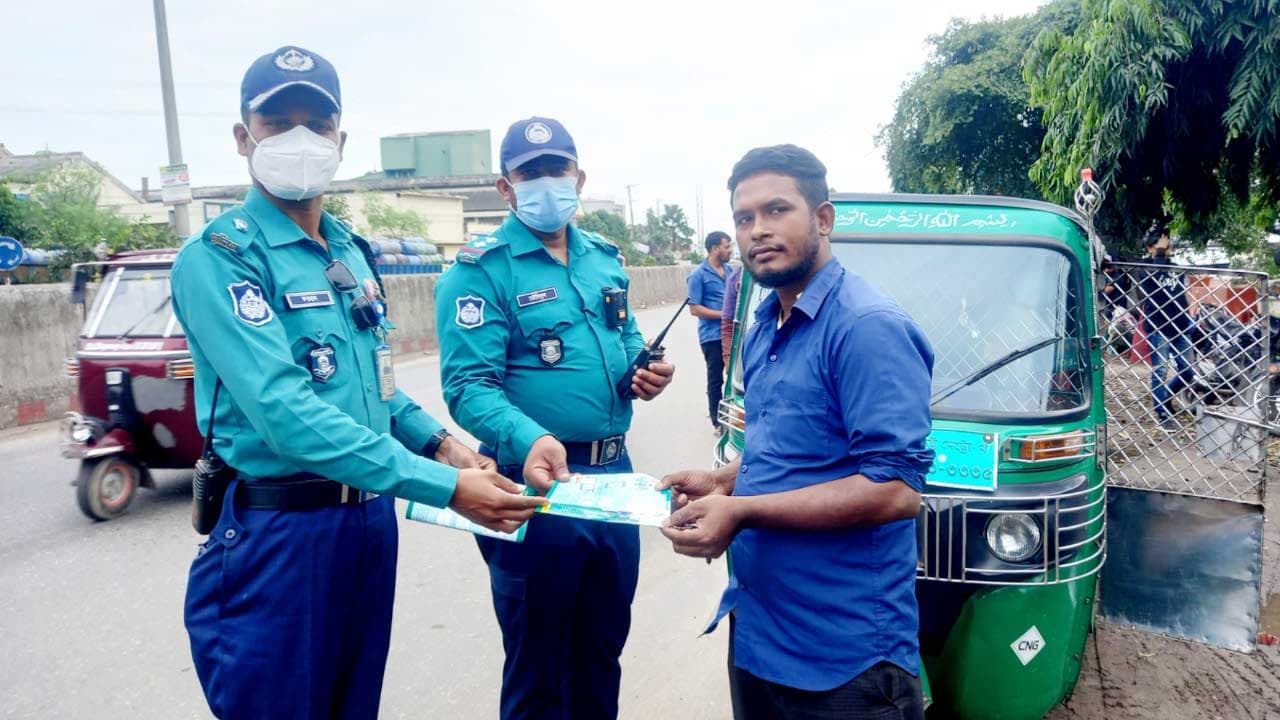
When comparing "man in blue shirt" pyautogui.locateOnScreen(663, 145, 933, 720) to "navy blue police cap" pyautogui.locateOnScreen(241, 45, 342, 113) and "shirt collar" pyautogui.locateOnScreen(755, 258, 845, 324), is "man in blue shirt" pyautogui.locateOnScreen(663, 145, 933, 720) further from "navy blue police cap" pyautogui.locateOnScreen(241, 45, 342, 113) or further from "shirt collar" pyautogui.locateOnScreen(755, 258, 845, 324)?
"navy blue police cap" pyautogui.locateOnScreen(241, 45, 342, 113)

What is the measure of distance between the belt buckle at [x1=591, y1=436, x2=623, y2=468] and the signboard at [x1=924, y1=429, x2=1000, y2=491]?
3.41 feet

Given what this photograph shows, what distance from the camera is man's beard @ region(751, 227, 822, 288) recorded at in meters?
2.10

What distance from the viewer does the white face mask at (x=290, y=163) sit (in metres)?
2.35

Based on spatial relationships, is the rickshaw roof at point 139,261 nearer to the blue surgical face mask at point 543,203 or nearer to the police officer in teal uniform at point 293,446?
the blue surgical face mask at point 543,203

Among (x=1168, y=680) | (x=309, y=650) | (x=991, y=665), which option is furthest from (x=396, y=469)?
(x=1168, y=680)

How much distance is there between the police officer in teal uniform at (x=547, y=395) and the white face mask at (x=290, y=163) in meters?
0.62

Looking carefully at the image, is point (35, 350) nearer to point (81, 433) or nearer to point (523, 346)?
point (81, 433)

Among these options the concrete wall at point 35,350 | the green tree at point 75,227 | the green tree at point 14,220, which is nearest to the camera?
the concrete wall at point 35,350

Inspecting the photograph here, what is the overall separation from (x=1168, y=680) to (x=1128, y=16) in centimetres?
532

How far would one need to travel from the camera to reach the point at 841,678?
6.40ft

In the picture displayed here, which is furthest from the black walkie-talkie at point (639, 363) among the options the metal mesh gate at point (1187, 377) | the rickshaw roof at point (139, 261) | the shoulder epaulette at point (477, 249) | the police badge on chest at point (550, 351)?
the rickshaw roof at point (139, 261)

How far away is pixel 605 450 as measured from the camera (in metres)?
3.05

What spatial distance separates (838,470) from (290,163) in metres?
1.60

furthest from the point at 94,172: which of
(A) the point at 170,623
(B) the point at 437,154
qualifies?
(A) the point at 170,623
